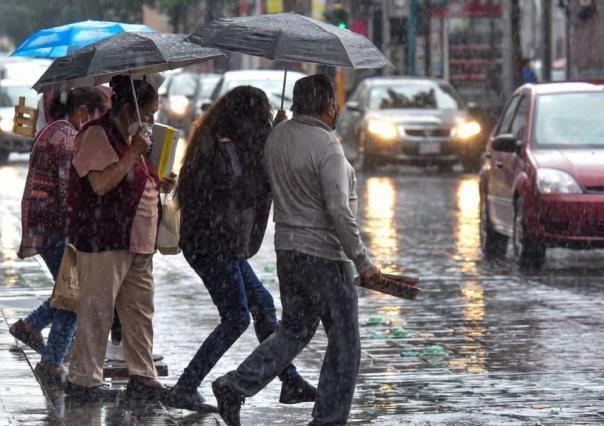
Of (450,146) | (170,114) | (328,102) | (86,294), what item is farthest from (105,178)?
(170,114)

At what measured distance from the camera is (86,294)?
843 centimetres

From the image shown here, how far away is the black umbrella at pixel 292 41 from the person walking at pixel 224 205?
0.37 m

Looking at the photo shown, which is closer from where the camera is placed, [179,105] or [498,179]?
[498,179]

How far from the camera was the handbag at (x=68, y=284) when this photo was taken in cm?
868

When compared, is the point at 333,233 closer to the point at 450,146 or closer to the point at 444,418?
the point at 444,418

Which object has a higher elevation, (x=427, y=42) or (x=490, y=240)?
(x=490, y=240)

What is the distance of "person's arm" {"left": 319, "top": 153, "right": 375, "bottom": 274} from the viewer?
7453 millimetres

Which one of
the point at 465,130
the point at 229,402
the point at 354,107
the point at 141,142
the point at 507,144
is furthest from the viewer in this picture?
the point at 354,107

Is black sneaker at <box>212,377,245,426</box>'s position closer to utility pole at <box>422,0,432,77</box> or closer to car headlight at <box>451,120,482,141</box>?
car headlight at <box>451,120,482,141</box>

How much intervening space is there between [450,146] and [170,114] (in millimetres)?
14944

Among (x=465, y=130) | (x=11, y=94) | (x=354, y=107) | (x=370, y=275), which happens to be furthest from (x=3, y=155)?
(x=370, y=275)

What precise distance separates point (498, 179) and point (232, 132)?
8359 millimetres

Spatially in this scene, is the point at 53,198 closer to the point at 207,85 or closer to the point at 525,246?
the point at 525,246

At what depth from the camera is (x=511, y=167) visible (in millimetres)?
15914
